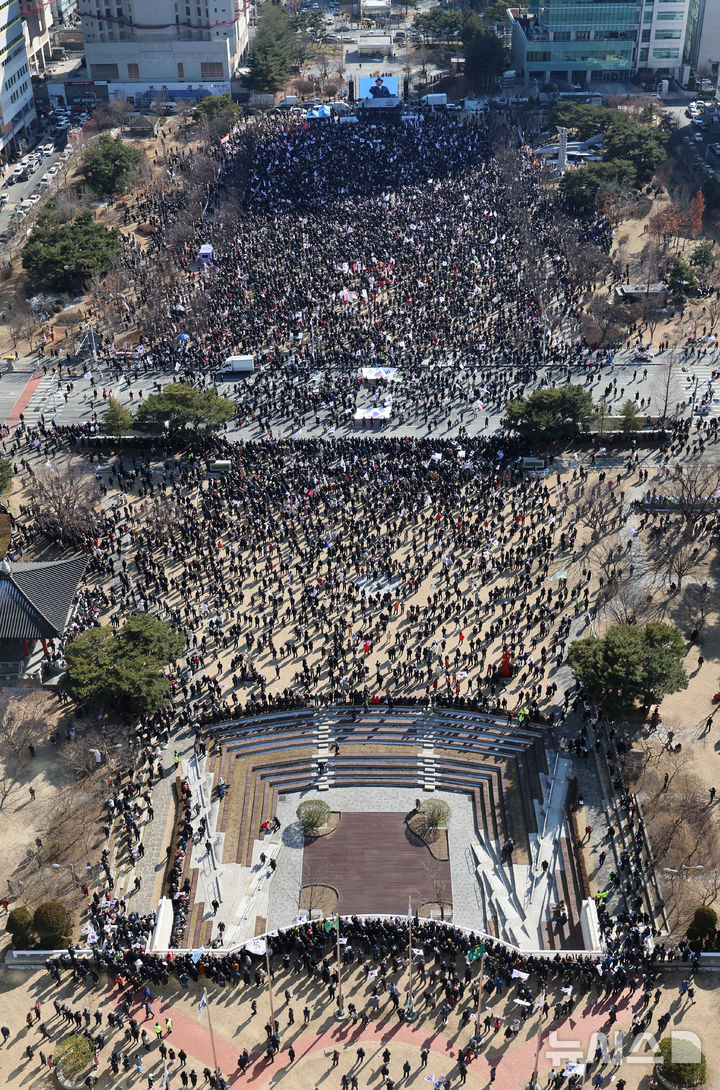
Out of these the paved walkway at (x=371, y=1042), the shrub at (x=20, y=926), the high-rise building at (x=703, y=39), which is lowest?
the paved walkway at (x=371, y=1042)

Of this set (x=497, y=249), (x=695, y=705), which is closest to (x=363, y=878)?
(x=695, y=705)

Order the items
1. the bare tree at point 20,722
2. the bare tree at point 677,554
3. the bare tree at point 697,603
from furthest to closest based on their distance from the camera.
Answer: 1. the bare tree at point 677,554
2. the bare tree at point 697,603
3. the bare tree at point 20,722

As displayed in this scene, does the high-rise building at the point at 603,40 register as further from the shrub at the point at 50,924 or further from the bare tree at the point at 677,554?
the shrub at the point at 50,924

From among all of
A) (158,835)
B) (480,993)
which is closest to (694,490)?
(480,993)

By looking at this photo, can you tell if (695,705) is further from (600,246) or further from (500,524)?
(600,246)

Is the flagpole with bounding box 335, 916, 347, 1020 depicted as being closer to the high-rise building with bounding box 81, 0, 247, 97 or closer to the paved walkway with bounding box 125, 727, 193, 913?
the paved walkway with bounding box 125, 727, 193, 913

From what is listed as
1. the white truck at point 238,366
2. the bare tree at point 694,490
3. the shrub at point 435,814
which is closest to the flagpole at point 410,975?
the shrub at point 435,814

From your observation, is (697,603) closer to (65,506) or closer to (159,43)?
(65,506)
